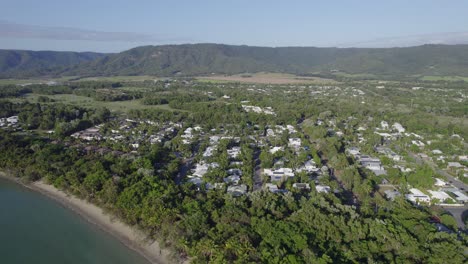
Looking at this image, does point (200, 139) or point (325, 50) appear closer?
point (200, 139)

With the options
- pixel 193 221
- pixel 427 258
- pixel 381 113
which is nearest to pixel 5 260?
pixel 193 221

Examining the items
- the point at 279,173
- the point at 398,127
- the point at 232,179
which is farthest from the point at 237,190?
the point at 398,127

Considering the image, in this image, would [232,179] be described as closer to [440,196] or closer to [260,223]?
[260,223]

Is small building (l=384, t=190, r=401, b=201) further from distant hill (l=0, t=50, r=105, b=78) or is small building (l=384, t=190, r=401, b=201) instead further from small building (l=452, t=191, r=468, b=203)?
distant hill (l=0, t=50, r=105, b=78)

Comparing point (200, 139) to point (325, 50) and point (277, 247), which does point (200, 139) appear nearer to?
point (277, 247)

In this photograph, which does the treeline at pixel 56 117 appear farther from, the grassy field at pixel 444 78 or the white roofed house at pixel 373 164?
the grassy field at pixel 444 78

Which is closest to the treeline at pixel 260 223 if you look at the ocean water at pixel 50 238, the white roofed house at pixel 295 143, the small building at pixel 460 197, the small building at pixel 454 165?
the ocean water at pixel 50 238
